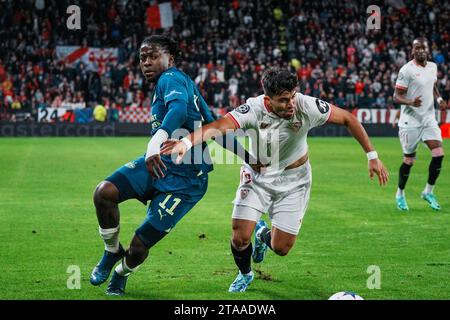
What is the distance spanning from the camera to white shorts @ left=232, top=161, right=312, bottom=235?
7829mm

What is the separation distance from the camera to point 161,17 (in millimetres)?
41406

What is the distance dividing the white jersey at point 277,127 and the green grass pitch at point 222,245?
1220 mm

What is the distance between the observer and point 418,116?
45.6 feet

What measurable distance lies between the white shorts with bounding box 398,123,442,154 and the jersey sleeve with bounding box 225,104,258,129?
6.88 metres

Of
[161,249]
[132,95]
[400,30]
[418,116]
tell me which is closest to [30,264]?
[161,249]

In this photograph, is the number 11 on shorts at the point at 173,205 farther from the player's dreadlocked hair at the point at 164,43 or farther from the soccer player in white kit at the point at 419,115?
the soccer player in white kit at the point at 419,115

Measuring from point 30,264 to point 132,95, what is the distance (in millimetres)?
27483

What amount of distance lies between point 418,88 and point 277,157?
669 cm

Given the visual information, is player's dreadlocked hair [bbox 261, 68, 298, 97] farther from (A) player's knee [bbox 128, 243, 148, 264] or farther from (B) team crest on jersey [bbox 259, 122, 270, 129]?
(A) player's knee [bbox 128, 243, 148, 264]

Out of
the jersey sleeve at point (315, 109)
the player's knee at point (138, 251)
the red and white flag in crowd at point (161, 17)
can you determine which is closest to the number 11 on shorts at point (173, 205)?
the player's knee at point (138, 251)

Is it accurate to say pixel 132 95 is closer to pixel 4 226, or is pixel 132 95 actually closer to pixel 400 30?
pixel 400 30

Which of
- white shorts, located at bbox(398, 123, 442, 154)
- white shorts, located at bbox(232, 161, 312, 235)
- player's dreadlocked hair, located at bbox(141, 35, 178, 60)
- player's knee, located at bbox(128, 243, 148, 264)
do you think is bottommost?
white shorts, located at bbox(398, 123, 442, 154)

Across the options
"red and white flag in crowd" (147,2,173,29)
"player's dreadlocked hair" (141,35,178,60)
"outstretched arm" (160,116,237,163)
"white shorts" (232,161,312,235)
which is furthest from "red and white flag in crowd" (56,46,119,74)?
"outstretched arm" (160,116,237,163)
